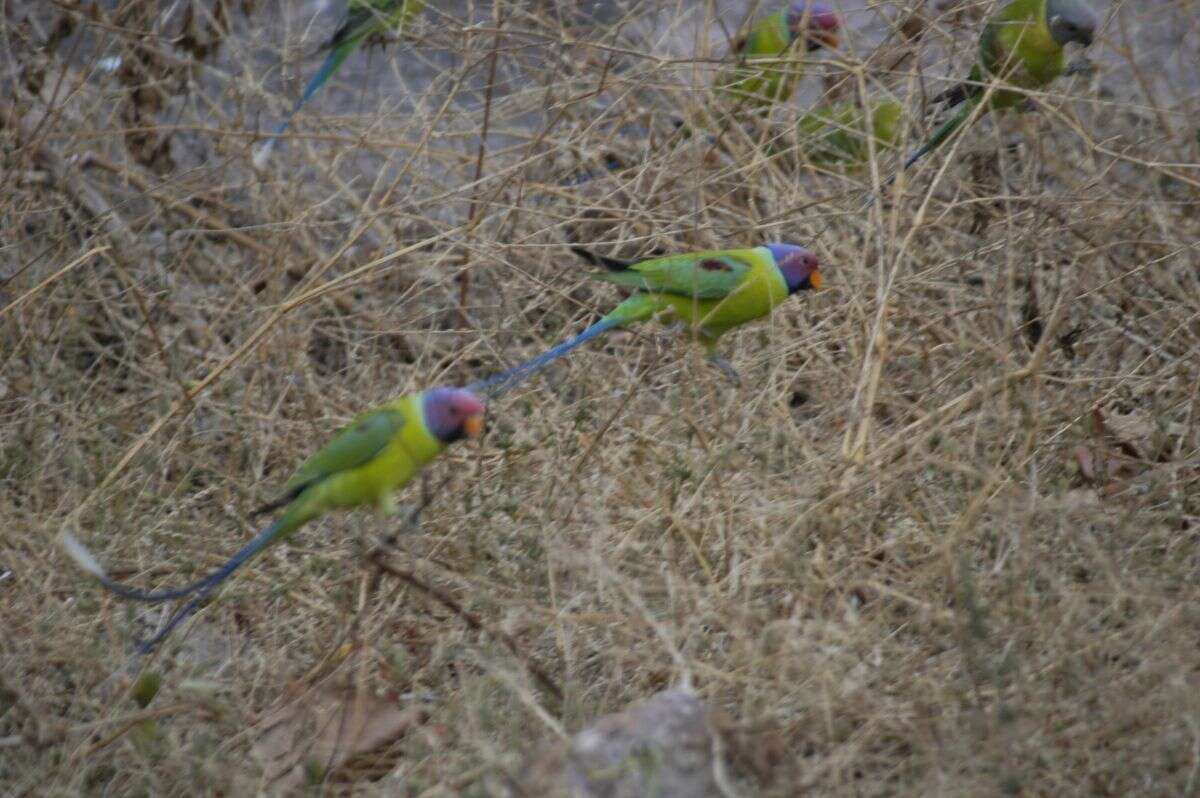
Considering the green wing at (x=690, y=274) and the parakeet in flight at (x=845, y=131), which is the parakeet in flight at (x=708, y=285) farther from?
the parakeet in flight at (x=845, y=131)

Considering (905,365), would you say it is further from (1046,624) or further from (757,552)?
(1046,624)

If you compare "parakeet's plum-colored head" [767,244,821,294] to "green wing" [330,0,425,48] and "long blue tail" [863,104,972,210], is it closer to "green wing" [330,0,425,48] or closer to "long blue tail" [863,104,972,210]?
"long blue tail" [863,104,972,210]

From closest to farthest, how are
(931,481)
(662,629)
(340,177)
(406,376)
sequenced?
1. (662,629)
2. (931,481)
3. (406,376)
4. (340,177)

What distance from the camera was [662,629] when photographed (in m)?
2.78

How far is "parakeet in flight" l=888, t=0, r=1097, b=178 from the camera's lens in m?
Answer: 4.44

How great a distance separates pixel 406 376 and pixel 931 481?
1748mm

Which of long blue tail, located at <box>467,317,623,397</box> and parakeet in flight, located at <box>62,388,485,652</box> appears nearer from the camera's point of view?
parakeet in flight, located at <box>62,388,485,652</box>

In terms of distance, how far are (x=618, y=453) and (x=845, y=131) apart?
1.67 m

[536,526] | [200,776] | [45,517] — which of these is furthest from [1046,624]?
[45,517]

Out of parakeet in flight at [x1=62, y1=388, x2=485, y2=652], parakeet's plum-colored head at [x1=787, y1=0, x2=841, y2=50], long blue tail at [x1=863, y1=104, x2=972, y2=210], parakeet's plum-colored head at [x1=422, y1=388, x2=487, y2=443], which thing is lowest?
parakeet's plum-colored head at [x1=787, y1=0, x2=841, y2=50]

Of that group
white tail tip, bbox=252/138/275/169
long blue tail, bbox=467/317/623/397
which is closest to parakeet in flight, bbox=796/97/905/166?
long blue tail, bbox=467/317/623/397

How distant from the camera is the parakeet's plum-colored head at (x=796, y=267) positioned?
13.3 ft

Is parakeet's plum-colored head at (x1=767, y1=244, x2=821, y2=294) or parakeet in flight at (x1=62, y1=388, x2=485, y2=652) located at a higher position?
parakeet in flight at (x1=62, y1=388, x2=485, y2=652)

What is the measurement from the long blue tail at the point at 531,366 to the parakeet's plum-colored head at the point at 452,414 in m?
Result: 0.53
